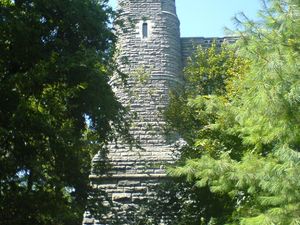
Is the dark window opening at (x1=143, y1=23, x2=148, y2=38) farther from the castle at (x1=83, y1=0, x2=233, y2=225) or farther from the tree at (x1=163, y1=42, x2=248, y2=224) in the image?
the tree at (x1=163, y1=42, x2=248, y2=224)

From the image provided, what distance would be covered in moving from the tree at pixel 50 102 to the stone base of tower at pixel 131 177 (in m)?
1.56

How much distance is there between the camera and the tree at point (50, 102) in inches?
303

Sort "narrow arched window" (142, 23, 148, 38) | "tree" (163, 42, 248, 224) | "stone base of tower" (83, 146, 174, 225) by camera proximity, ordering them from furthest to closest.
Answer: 1. "narrow arched window" (142, 23, 148, 38)
2. "stone base of tower" (83, 146, 174, 225)
3. "tree" (163, 42, 248, 224)

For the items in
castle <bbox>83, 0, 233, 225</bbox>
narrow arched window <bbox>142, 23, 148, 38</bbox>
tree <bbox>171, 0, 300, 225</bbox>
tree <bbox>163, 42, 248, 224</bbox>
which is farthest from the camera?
narrow arched window <bbox>142, 23, 148, 38</bbox>

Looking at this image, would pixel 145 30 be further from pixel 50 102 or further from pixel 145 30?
pixel 50 102

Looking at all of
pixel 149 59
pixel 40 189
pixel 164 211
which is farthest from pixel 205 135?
pixel 149 59

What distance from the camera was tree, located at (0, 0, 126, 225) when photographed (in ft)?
25.2

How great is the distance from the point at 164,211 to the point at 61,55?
3563 mm

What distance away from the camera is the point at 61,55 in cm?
905

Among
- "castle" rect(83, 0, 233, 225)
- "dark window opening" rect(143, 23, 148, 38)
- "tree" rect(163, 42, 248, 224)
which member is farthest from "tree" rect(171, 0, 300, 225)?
"dark window opening" rect(143, 23, 148, 38)

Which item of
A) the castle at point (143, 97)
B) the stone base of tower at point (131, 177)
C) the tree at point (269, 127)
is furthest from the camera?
the castle at point (143, 97)

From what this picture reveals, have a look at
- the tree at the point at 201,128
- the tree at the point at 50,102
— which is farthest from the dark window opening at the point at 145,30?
the tree at the point at 50,102

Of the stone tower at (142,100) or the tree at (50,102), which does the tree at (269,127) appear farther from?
the stone tower at (142,100)

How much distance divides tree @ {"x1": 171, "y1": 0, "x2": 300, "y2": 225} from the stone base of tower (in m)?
4.71
